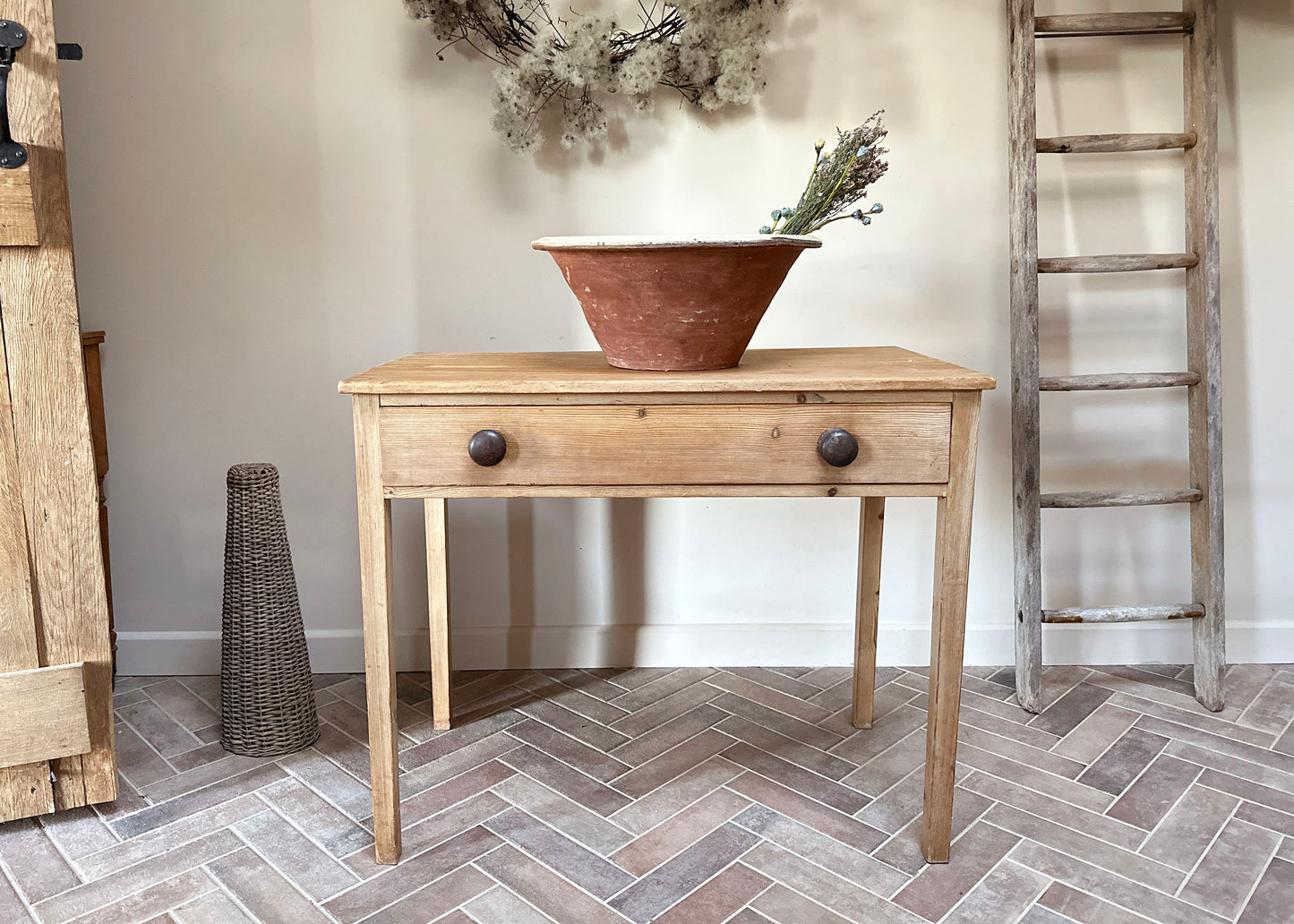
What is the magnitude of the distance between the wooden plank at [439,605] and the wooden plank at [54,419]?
0.72 meters

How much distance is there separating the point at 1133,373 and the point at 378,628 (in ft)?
6.81

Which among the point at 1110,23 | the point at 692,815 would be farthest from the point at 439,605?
the point at 1110,23

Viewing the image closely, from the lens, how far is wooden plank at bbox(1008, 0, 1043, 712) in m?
2.51

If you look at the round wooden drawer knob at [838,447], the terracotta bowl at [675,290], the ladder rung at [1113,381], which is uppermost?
the terracotta bowl at [675,290]

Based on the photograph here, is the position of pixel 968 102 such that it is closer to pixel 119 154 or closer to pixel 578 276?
pixel 578 276

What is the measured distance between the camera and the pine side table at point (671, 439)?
5.66 ft

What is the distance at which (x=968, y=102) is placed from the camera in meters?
2.63

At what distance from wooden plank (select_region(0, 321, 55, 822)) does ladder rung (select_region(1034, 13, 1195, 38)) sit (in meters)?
2.55

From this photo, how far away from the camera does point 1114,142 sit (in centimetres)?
251

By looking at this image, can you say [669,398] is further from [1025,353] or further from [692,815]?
[1025,353]

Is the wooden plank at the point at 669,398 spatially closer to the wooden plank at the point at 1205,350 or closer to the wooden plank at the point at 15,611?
the wooden plank at the point at 15,611

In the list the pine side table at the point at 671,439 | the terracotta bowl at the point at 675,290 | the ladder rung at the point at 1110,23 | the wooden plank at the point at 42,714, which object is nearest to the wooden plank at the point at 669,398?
the pine side table at the point at 671,439

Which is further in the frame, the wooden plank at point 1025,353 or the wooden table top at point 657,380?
the wooden plank at point 1025,353

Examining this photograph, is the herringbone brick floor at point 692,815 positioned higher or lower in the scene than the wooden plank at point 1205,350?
lower
